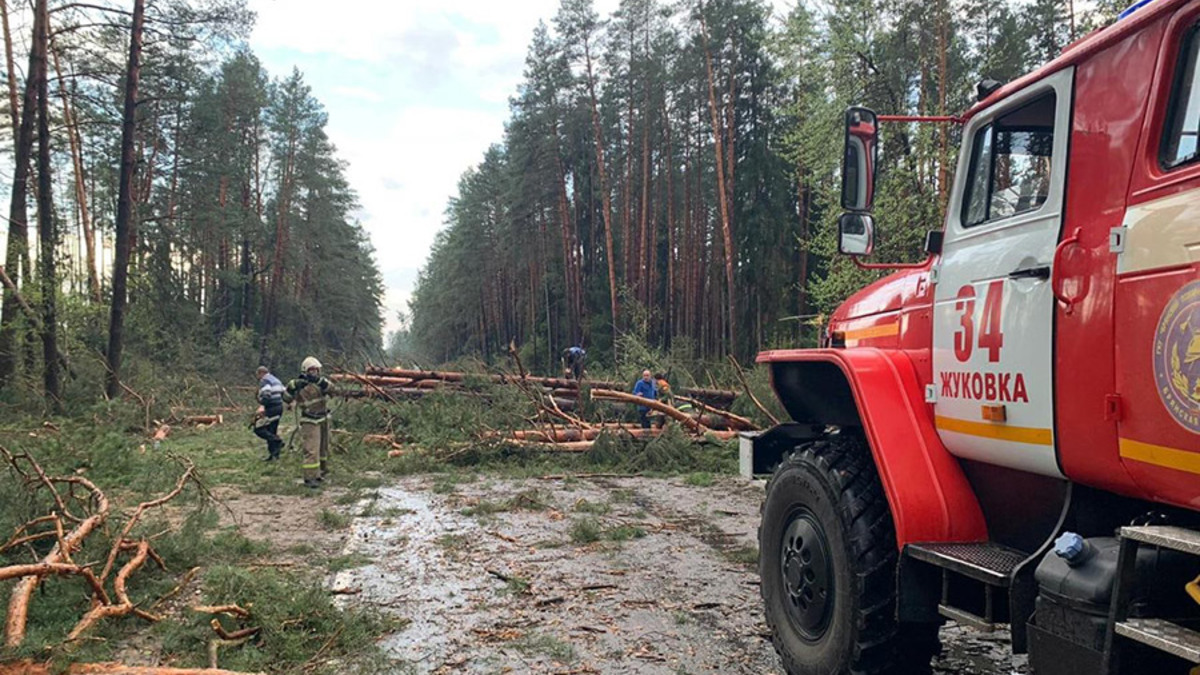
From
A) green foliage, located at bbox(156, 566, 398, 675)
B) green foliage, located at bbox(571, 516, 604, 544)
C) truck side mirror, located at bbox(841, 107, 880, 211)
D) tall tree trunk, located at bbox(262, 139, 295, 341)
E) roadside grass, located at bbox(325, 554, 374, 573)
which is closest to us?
truck side mirror, located at bbox(841, 107, 880, 211)

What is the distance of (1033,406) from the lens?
257cm

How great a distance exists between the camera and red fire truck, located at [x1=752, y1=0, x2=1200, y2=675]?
202cm

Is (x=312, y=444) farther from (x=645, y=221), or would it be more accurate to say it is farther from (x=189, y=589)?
(x=645, y=221)

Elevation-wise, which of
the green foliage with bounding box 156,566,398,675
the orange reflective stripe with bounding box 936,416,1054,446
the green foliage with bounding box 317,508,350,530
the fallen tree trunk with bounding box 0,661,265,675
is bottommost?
the green foliage with bounding box 317,508,350,530

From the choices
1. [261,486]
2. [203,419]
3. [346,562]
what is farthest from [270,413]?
[203,419]

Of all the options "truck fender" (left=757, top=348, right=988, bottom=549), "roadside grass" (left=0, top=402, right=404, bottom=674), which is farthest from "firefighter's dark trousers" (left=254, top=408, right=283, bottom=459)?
"truck fender" (left=757, top=348, right=988, bottom=549)

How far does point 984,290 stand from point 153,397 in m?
18.0

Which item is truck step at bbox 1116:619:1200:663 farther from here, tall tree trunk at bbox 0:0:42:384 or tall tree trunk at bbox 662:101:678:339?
tall tree trunk at bbox 662:101:678:339

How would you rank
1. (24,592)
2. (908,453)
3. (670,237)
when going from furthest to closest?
(670,237) < (24,592) < (908,453)

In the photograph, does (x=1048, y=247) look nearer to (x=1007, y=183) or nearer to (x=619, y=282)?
(x=1007, y=183)

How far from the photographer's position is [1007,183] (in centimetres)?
294

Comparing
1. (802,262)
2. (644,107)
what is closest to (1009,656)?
(802,262)

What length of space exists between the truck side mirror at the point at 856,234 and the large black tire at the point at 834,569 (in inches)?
37.0

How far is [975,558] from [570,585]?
3516mm
